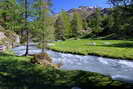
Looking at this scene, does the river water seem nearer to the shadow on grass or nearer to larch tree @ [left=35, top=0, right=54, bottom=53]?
the shadow on grass

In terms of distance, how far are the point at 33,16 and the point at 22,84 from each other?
12616 millimetres

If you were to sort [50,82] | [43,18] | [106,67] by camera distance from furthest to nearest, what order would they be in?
[43,18], [106,67], [50,82]

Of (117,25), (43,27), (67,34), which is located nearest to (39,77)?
(117,25)

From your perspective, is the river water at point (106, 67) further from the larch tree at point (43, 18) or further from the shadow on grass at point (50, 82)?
the larch tree at point (43, 18)

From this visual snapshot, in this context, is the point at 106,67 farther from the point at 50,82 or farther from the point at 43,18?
the point at 43,18

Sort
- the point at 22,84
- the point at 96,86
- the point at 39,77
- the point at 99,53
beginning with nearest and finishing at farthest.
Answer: the point at 22,84 → the point at 96,86 → the point at 39,77 → the point at 99,53

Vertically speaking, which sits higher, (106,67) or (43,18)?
(43,18)

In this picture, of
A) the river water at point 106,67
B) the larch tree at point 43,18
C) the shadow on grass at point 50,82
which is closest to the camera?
the shadow on grass at point 50,82

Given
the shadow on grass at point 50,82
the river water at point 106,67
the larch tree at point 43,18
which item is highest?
the larch tree at point 43,18

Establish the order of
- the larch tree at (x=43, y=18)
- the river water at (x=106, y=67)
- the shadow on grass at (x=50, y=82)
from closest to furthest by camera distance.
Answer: the shadow on grass at (x=50, y=82) → the river water at (x=106, y=67) → the larch tree at (x=43, y=18)

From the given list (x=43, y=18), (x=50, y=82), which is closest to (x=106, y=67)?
(x=50, y=82)

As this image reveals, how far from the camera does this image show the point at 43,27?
20.0 m

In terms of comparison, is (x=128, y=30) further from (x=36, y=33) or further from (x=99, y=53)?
(x=99, y=53)

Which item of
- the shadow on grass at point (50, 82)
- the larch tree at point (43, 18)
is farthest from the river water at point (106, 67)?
the larch tree at point (43, 18)
